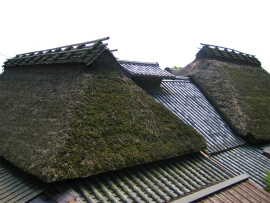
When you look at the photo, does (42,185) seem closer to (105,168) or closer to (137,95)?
(105,168)

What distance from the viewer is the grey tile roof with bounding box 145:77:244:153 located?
7.87m

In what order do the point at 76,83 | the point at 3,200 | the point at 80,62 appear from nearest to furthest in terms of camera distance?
the point at 3,200
the point at 76,83
the point at 80,62

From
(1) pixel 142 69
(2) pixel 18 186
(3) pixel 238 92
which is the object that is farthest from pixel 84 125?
(3) pixel 238 92

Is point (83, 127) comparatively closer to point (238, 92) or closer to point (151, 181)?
point (151, 181)

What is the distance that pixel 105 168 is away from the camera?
400 centimetres

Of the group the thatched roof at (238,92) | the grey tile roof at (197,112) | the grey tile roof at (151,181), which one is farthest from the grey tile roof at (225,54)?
the grey tile roof at (151,181)

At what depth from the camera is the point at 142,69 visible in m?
9.50

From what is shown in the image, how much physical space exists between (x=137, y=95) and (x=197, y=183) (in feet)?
9.78

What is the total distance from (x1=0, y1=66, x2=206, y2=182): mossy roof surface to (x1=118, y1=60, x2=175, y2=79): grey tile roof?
6.99ft

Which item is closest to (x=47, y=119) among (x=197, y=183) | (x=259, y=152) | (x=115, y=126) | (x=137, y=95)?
(x=115, y=126)

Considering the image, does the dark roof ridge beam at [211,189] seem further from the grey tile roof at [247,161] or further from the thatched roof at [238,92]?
the thatched roof at [238,92]

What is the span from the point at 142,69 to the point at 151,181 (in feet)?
19.5

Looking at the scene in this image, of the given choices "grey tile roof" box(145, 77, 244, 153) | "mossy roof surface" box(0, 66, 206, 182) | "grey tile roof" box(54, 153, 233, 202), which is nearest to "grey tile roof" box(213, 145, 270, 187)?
"grey tile roof" box(145, 77, 244, 153)

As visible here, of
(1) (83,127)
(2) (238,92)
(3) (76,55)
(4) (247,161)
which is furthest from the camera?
(2) (238,92)
